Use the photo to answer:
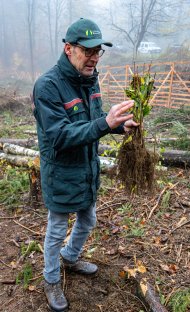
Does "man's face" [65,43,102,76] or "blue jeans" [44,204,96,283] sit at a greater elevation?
"man's face" [65,43,102,76]

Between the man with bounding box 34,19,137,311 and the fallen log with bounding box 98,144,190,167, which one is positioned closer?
the man with bounding box 34,19,137,311

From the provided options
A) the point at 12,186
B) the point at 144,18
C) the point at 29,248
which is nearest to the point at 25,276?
the point at 29,248

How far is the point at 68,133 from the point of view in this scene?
1979 millimetres

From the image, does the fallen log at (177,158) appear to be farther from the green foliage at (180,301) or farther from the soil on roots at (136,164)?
the green foliage at (180,301)

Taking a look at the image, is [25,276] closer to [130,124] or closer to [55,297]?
[55,297]

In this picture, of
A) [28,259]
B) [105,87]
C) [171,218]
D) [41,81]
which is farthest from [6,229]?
[105,87]

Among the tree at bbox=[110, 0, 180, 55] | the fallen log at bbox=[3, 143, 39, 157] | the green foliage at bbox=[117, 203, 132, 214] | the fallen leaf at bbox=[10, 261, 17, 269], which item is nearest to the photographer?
the fallen leaf at bbox=[10, 261, 17, 269]

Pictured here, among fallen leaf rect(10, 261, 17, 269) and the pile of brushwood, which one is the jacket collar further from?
fallen leaf rect(10, 261, 17, 269)

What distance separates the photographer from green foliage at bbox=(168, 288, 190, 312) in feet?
8.41

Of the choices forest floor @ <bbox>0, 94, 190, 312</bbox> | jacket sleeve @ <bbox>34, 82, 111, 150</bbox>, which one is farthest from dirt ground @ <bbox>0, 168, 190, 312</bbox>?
jacket sleeve @ <bbox>34, 82, 111, 150</bbox>

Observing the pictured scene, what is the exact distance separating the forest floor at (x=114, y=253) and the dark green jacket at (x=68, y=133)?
0.94 m

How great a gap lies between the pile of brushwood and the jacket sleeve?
0.54 metres

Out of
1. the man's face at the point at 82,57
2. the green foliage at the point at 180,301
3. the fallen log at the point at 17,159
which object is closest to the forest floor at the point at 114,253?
the green foliage at the point at 180,301

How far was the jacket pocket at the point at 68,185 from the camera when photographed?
2.29 meters
